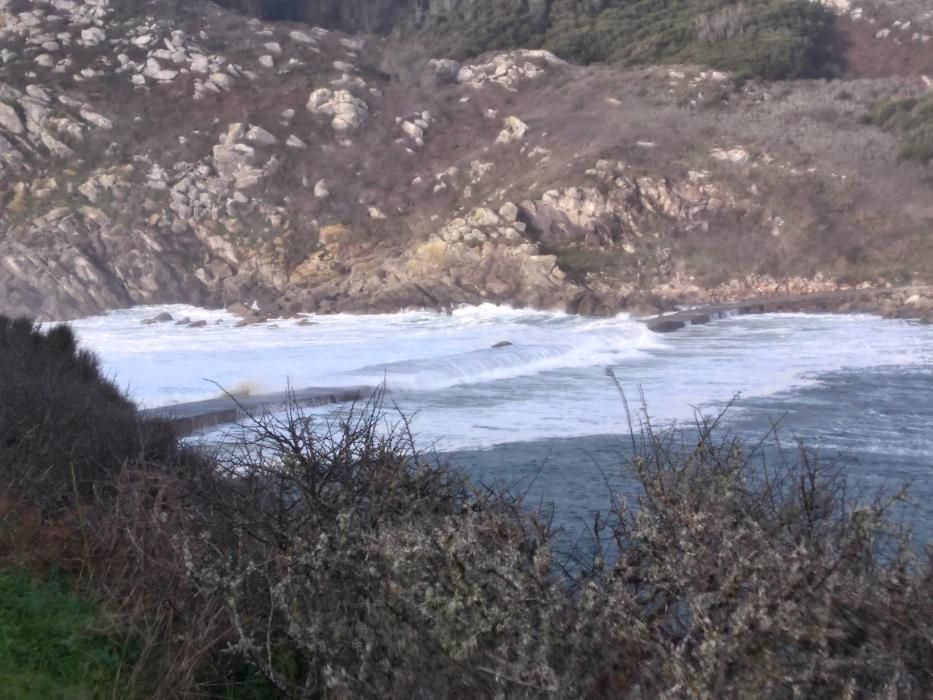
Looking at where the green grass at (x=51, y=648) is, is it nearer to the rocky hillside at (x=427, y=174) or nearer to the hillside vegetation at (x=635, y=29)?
the rocky hillside at (x=427, y=174)

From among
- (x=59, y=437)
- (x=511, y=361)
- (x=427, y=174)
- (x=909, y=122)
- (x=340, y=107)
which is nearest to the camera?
(x=59, y=437)

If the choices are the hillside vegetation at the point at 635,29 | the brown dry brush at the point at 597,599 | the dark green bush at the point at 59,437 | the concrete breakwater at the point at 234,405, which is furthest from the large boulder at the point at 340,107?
the brown dry brush at the point at 597,599

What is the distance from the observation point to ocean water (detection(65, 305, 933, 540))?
12570 mm

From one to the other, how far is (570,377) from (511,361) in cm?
179

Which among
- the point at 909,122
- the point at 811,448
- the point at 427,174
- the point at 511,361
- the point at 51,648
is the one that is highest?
the point at 909,122

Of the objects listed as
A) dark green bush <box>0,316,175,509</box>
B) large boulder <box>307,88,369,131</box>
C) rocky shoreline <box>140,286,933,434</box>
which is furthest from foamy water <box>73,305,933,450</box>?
large boulder <box>307,88,369,131</box>

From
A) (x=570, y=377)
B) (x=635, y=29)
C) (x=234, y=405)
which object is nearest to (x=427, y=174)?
(x=635, y=29)

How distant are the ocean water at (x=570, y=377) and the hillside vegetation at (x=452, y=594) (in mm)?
1107

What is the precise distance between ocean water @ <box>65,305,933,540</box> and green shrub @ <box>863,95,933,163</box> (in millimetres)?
11498

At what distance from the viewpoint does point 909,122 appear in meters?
39.9

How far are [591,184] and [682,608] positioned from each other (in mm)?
33781

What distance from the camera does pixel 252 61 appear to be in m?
47.9

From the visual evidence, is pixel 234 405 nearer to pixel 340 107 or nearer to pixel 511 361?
pixel 511 361

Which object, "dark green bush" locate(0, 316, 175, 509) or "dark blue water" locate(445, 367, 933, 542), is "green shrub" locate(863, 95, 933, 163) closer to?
"dark blue water" locate(445, 367, 933, 542)
